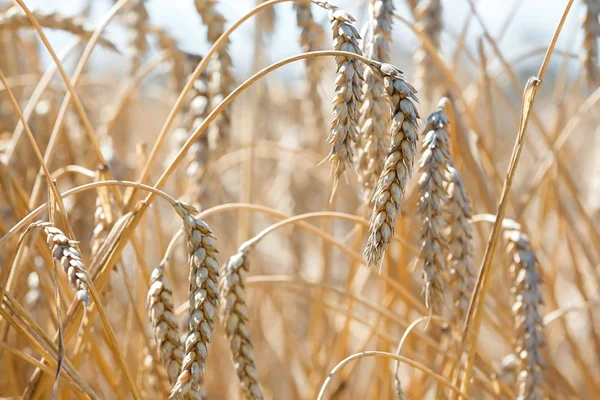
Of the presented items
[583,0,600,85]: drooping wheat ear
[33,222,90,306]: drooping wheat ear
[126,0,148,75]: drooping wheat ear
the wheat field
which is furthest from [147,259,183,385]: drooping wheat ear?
[583,0,600,85]: drooping wheat ear

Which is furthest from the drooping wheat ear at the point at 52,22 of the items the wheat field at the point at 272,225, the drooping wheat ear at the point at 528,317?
the drooping wheat ear at the point at 528,317

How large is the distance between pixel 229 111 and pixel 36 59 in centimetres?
80

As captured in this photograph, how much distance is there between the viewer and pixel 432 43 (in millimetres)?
1195

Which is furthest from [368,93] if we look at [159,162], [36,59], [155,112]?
[155,112]

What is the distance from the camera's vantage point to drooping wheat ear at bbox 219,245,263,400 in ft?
2.46

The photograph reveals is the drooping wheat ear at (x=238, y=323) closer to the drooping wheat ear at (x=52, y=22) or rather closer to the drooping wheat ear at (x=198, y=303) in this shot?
the drooping wheat ear at (x=198, y=303)

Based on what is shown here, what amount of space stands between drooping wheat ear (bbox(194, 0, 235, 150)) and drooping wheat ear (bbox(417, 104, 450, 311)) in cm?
36

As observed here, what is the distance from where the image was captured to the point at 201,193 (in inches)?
41.2

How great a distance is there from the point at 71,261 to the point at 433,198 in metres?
0.36

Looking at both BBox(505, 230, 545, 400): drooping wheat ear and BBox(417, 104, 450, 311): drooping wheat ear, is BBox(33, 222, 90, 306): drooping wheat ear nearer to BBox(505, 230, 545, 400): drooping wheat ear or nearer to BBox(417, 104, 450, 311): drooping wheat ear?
BBox(417, 104, 450, 311): drooping wheat ear

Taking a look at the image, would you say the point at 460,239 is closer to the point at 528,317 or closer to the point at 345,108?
the point at 528,317

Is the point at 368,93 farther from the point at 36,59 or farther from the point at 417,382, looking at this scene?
the point at 36,59

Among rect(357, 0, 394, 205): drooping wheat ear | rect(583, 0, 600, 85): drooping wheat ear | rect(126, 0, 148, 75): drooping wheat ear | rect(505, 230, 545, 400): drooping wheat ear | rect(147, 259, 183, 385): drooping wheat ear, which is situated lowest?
rect(147, 259, 183, 385): drooping wheat ear

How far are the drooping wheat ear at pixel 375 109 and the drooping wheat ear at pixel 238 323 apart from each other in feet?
0.59
